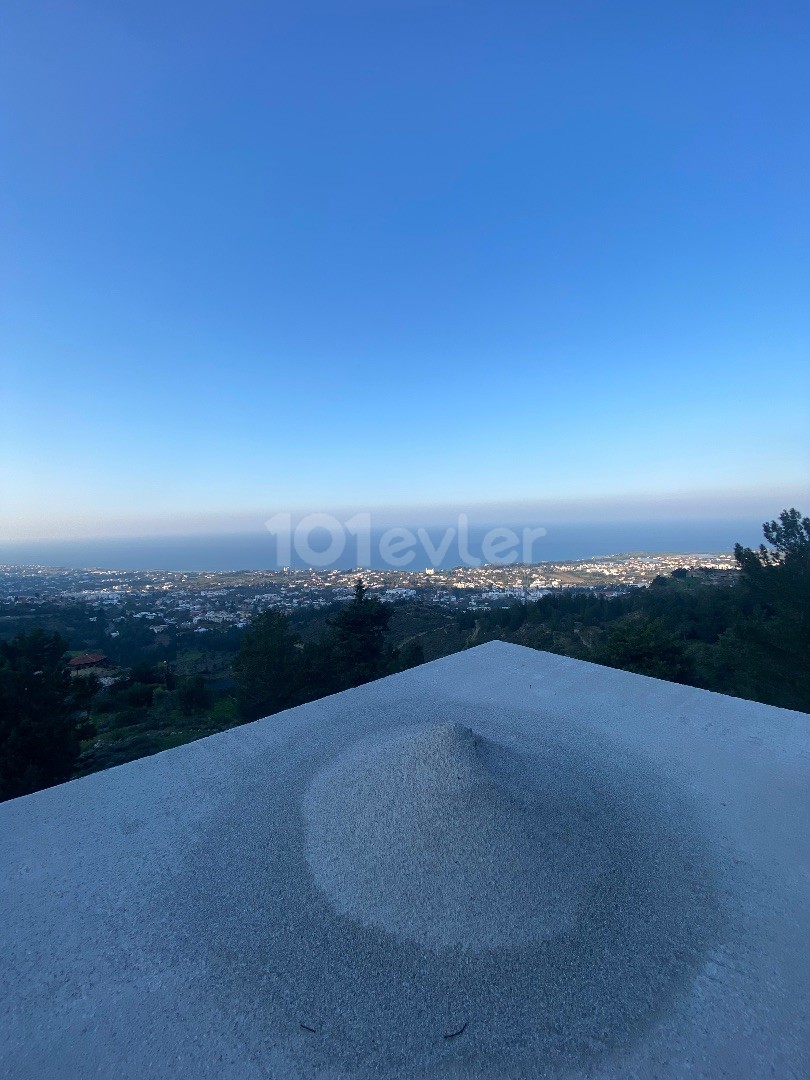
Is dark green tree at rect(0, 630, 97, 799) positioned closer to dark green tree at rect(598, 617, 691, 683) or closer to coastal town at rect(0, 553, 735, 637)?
dark green tree at rect(598, 617, 691, 683)

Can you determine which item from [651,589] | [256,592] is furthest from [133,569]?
[651,589]

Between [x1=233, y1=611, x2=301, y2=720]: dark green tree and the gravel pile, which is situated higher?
the gravel pile

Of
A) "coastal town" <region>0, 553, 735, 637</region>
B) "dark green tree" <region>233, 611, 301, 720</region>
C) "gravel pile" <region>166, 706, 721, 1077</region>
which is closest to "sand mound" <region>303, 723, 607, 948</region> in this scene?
"gravel pile" <region>166, 706, 721, 1077</region>

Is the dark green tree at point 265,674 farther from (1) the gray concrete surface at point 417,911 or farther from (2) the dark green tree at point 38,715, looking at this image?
(1) the gray concrete surface at point 417,911

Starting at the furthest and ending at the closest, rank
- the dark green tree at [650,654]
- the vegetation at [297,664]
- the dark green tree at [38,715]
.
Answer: the dark green tree at [650,654]
the vegetation at [297,664]
the dark green tree at [38,715]

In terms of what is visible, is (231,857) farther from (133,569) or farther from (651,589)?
(133,569)

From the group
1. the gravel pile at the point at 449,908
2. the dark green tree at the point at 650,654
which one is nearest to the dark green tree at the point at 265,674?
the gravel pile at the point at 449,908
